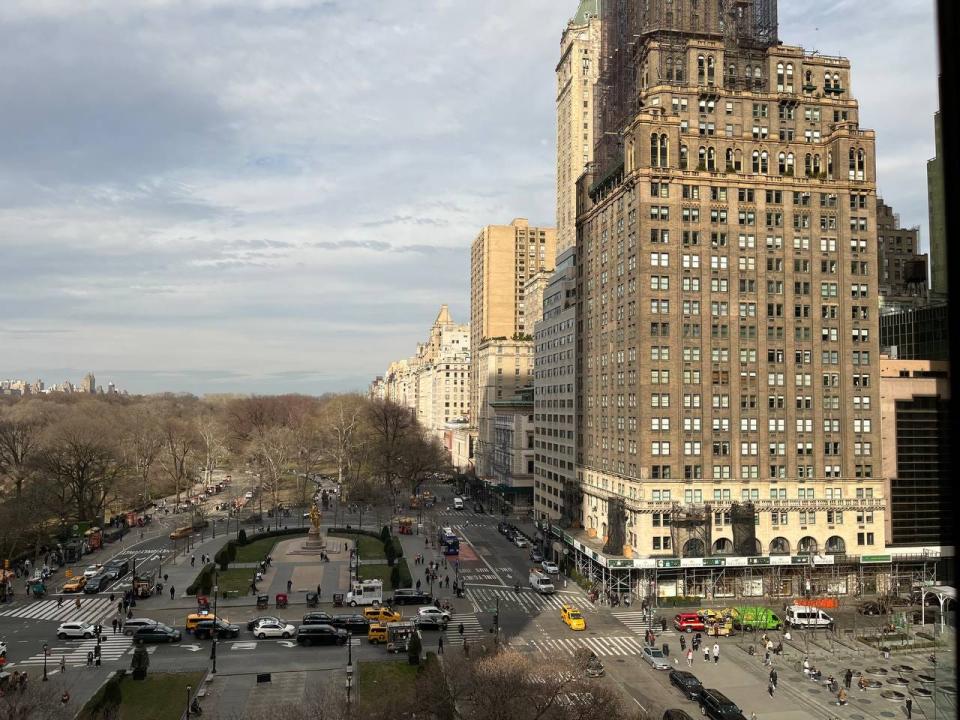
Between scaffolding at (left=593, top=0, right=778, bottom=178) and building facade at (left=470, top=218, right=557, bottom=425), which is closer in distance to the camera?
scaffolding at (left=593, top=0, right=778, bottom=178)

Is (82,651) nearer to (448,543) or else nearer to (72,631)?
(72,631)

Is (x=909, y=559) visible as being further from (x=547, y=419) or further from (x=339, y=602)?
(x=339, y=602)

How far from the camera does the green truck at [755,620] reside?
205 feet

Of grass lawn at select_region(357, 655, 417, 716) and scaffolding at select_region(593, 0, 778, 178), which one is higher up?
scaffolding at select_region(593, 0, 778, 178)

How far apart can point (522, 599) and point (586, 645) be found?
47.9 feet

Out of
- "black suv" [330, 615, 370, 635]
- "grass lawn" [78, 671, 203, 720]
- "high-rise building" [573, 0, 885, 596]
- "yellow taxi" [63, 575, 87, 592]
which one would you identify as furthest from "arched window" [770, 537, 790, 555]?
"yellow taxi" [63, 575, 87, 592]

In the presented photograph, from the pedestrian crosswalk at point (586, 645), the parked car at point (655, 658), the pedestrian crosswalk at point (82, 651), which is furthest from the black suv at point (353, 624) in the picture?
the parked car at point (655, 658)

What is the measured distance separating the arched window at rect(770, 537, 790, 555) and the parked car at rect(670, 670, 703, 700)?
26.6 metres

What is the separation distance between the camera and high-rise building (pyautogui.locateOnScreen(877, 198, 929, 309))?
449 ft

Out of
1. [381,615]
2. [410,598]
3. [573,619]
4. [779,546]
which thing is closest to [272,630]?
[381,615]

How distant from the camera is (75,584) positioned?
71.6 meters

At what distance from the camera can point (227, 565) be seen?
8238 cm

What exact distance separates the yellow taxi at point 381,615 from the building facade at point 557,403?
114 feet

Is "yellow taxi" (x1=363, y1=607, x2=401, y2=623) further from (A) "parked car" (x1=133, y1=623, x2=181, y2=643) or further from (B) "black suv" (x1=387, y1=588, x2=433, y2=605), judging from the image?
(A) "parked car" (x1=133, y1=623, x2=181, y2=643)
